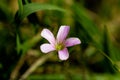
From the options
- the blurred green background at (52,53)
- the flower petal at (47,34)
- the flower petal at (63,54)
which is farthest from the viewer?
the blurred green background at (52,53)

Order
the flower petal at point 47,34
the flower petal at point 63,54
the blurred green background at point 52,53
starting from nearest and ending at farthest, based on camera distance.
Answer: the flower petal at point 63,54 < the flower petal at point 47,34 < the blurred green background at point 52,53

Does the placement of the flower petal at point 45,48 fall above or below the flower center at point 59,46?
above

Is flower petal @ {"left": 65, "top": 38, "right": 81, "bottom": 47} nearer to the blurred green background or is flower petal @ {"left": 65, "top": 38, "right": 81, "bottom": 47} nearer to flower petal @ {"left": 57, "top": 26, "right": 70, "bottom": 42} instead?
flower petal @ {"left": 57, "top": 26, "right": 70, "bottom": 42}

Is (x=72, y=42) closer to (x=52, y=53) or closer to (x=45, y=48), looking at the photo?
(x=45, y=48)

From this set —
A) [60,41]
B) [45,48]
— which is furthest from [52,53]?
[45,48]

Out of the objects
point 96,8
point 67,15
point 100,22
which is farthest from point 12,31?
point 96,8

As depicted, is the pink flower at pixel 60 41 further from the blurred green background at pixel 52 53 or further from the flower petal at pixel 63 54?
the blurred green background at pixel 52 53

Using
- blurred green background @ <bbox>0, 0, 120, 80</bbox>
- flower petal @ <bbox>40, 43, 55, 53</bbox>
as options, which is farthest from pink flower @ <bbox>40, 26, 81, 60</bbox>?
blurred green background @ <bbox>0, 0, 120, 80</bbox>

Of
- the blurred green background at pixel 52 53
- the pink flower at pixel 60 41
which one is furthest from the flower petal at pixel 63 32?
the blurred green background at pixel 52 53

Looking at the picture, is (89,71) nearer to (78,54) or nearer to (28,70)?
(78,54)

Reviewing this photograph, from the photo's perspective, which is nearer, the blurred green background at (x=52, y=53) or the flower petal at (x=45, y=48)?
the flower petal at (x=45, y=48)

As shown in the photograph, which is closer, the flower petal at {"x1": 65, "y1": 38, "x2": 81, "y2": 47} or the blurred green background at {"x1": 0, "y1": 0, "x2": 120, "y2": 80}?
the flower petal at {"x1": 65, "y1": 38, "x2": 81, "y2": 47}
